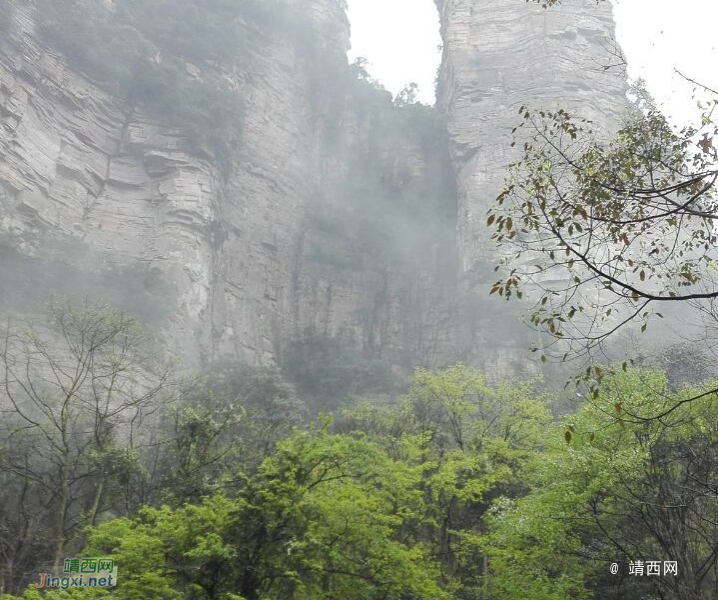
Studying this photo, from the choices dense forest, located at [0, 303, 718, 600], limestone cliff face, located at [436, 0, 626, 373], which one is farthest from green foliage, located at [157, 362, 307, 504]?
limestone cliff face, located at [436, 0, 626, 373]

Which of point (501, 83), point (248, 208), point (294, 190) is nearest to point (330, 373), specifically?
point (248, 208)

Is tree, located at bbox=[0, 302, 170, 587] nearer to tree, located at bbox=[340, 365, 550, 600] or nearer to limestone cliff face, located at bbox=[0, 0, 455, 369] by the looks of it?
limestone cliff face, located at bbox=[0, 0, 455, 369]

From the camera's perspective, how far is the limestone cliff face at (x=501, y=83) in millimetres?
34875

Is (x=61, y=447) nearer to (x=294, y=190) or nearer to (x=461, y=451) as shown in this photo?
(x=461, y=451)

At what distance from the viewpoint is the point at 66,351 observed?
816 inches

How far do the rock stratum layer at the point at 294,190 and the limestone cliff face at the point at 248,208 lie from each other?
0.08 metres

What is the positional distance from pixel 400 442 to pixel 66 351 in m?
11.9

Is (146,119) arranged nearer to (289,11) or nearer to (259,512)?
(289,11)

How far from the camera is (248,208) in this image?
110 ft

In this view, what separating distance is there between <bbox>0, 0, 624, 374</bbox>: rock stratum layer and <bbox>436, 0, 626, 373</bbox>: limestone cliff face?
0.12 meters

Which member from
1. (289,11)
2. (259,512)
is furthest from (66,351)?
(289,11)

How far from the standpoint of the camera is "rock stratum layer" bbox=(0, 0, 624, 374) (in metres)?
24.9

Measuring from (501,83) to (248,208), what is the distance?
54.7 feet

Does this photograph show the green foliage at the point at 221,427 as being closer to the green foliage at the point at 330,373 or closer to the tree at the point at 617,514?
the tree at the point at 617,514
